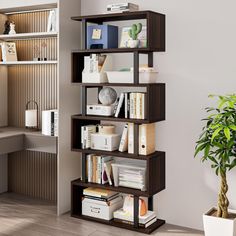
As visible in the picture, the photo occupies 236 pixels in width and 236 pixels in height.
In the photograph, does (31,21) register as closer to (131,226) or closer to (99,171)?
(99,171)

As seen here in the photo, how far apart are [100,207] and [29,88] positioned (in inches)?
60.3

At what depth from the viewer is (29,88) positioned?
4461 mm

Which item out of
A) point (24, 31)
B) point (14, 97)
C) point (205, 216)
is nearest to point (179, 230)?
point (205, 216)

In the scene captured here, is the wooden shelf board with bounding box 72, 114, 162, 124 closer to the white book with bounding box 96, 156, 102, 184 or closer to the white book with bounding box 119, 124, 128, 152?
the white book with bounding box 119, 124, 128, 152

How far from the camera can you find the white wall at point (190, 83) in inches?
133

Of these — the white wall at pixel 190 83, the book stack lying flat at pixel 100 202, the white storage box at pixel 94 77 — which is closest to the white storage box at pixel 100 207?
the book stack lying flat at pixel 100 202

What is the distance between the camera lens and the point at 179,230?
3.57 meters

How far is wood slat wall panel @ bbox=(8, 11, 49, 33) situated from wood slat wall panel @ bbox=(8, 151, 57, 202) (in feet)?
4.25

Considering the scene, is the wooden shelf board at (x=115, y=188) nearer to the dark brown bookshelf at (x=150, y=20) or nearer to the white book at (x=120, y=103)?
the white book at (x=120, y=103)

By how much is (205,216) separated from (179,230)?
0.48 meters

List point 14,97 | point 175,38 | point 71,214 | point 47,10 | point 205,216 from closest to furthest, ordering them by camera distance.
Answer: point 205,216, point 175,38, point 71,214, point 47,10, point 14,97

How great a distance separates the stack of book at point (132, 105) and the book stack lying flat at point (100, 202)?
73 cm

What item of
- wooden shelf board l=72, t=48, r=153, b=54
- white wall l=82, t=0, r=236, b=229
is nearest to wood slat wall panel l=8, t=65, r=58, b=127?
wooden shelf board l=72, t=48, r=153, b=54

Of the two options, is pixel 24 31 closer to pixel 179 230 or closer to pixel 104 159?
pixel 104 159
